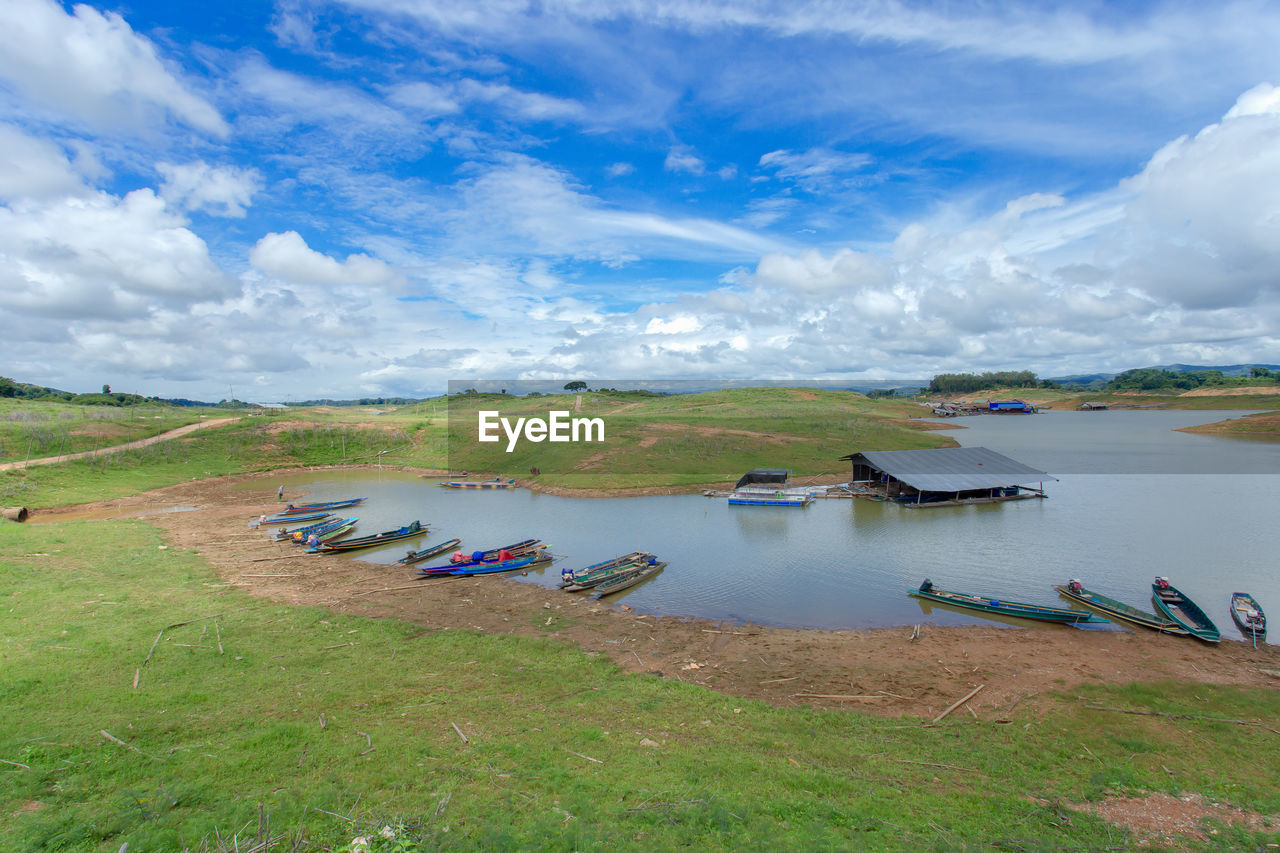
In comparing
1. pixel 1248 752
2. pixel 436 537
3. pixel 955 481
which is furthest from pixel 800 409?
pixel 1248 752

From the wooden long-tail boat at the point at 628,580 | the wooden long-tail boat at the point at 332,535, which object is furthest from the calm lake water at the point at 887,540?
the wooden long-tail boat at the point at 332,535

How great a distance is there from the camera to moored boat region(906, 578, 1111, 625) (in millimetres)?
22469

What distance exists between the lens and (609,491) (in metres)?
53.6

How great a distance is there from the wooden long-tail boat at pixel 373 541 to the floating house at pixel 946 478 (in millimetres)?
38027

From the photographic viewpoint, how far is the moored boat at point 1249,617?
67.8 ft

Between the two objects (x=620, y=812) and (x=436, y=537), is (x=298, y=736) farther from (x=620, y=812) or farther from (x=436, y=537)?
(x=436, y=537)

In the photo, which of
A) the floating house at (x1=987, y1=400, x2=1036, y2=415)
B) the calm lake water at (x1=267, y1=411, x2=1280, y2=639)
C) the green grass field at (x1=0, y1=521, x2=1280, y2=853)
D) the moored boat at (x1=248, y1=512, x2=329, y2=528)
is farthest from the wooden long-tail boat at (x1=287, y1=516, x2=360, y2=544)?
the floating house at (x1=987, y1=400, x2=1036, y2=415)

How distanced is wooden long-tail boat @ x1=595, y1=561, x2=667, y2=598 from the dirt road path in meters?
57.3

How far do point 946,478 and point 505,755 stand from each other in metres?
46.8

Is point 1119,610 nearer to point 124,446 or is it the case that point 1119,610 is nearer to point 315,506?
point 315,506

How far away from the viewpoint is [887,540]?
35906 mm

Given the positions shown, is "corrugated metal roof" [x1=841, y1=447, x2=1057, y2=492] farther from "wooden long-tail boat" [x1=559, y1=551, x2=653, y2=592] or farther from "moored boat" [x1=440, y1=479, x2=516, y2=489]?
"moored boat" [x1=440, y1=479, x2=516, y2=489]

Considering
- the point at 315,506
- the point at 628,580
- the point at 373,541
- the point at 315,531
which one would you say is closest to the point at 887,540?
the point at 628,580

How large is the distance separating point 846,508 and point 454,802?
4221 centimetres
